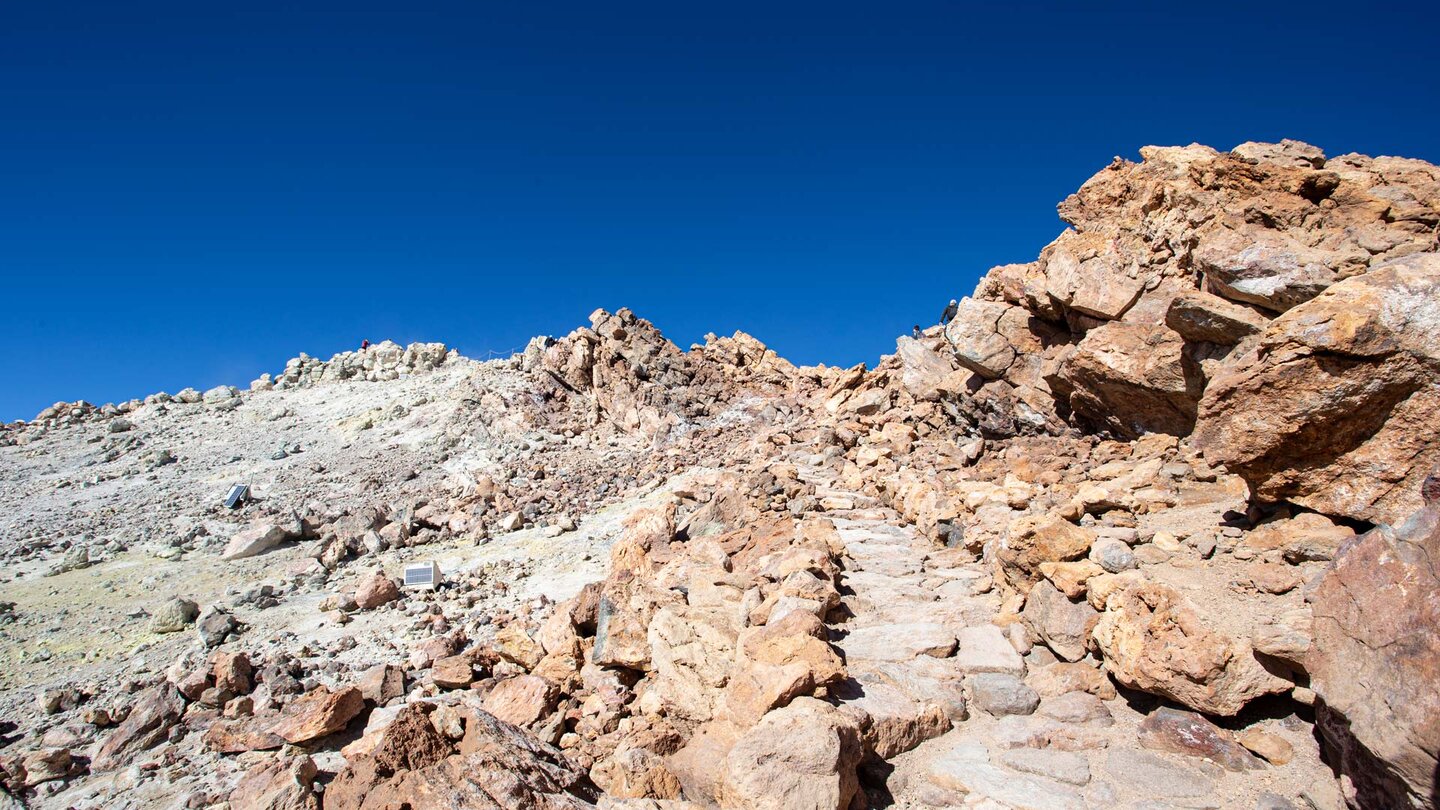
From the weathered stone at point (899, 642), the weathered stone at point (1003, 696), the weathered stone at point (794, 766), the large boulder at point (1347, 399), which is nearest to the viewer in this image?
the weathered stone at point (794, 766)

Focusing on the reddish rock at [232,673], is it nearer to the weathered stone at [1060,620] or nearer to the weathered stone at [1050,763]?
the weathered stone at [1050,763]

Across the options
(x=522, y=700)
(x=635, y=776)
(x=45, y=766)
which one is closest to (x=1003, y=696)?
(x=635, y=776)

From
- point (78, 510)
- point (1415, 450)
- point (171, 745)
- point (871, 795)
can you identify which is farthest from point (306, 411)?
point (1415, 450)

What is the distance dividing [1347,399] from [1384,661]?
2.98 metres

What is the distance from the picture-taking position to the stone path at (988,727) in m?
4.40

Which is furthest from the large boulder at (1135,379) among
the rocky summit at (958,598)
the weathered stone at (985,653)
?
the weathered stone at (985,653)

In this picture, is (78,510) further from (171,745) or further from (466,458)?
(171,745)

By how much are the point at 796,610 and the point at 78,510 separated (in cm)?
2362

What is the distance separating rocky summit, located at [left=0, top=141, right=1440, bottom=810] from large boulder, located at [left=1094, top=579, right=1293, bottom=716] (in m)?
0.02

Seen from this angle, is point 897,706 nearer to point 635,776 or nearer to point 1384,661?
point 635,776

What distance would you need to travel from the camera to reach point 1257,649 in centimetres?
466

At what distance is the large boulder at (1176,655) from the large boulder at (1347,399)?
196 cm

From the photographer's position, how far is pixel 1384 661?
354cm

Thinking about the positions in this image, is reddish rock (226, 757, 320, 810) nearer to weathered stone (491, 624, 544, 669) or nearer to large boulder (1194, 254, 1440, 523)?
weathered stone (491, 624, 544, 669)
